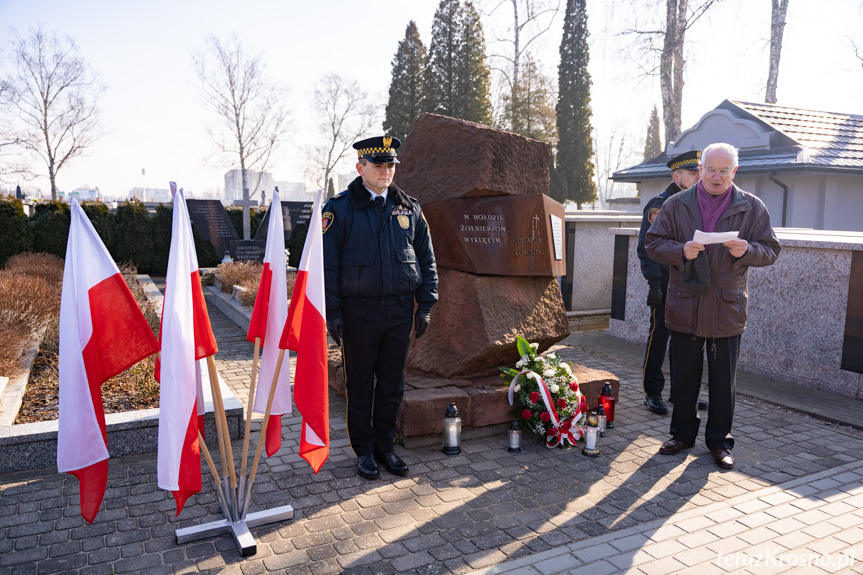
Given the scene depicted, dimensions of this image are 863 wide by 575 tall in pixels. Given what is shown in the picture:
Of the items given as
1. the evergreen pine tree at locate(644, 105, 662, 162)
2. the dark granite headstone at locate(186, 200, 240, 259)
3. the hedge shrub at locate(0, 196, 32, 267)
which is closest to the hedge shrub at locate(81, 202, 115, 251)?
the hedge shrub at locate(0, 196, 32, 267)

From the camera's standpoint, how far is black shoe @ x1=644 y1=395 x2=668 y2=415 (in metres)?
5.26

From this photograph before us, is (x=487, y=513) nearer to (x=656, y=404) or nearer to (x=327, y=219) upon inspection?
(x=327, y=219)

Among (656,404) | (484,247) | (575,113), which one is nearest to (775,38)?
(575,113)

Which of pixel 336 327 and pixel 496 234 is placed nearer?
pixel 336 327

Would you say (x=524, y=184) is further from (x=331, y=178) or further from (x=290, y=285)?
(x=331, y=178)

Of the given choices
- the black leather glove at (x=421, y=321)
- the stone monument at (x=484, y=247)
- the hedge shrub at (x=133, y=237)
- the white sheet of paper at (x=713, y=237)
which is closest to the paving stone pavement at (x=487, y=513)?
the stone monument at (x=484, y=247)

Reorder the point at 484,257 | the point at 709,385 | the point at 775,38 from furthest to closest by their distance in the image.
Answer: the point at 775,38 < the point at 484,257 < the point at 709,385

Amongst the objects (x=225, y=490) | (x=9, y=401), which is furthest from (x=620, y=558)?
(x=9, y=401)

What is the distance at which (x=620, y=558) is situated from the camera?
9.66ft

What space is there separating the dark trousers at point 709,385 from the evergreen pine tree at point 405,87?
96.7 ft

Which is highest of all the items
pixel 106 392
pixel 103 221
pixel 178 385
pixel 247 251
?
pixel 103 221

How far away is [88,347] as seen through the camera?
8.70 feet

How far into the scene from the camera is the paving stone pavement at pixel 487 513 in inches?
115

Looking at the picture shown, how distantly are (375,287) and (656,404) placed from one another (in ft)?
9.63
